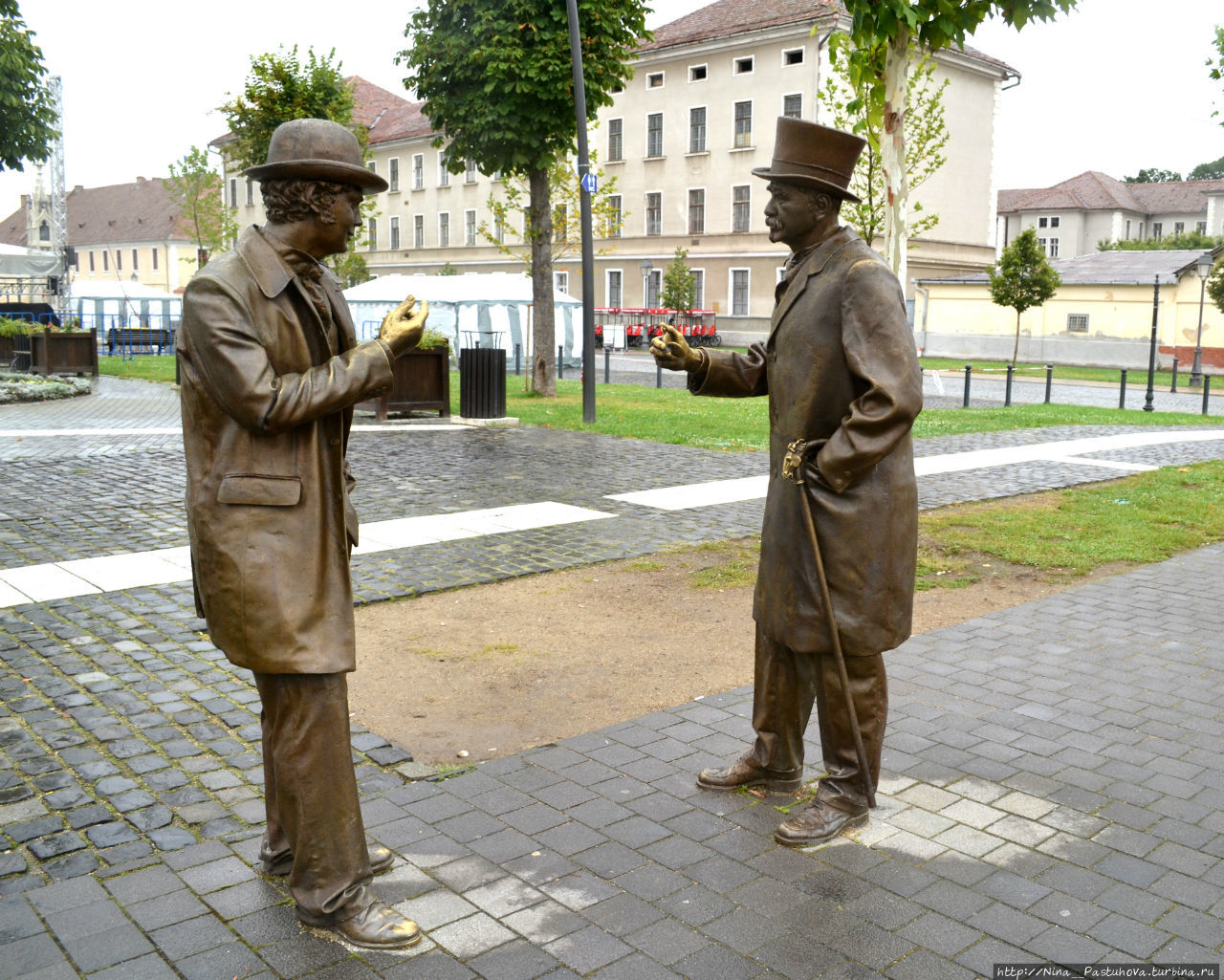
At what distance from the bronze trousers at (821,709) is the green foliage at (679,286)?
44247 millimetres

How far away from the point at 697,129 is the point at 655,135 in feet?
7.59

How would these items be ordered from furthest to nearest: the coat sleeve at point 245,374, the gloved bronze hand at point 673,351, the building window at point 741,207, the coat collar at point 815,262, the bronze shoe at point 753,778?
the building window at point 741,207 → the bronze shoe at point 753,778 → the gloved bronze hand at point 673,351 → the coat collar at point 815,262 → the coat sleeve at point 245,374

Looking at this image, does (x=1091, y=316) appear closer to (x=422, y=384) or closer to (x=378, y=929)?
(x=422, y=384)

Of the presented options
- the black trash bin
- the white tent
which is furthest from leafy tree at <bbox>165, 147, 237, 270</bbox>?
the black trash bin

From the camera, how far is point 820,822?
12.7 ft

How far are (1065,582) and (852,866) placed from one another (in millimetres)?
4705

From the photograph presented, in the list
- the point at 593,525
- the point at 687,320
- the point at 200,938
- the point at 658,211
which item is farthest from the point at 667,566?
the point at 658,211

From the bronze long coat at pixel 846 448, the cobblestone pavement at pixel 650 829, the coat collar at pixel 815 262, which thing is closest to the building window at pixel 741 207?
the cobblestone pavement at pixel 650 829

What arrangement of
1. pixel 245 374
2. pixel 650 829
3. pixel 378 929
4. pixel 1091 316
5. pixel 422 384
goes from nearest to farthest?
pixel 245 374, pixel 378 929, pixel 650 829, pixel 422 384, pixel 1091 316

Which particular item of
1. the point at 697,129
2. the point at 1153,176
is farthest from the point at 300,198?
the point at 1153,176

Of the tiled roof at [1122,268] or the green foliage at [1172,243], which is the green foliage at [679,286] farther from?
the green foliage at [1172,243]

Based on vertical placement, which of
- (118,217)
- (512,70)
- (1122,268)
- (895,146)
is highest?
(118,217)

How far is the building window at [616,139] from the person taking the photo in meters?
52.6

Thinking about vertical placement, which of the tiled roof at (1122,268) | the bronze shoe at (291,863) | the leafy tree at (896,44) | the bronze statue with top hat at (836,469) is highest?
the leafy tree at (896,44)
